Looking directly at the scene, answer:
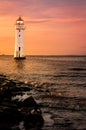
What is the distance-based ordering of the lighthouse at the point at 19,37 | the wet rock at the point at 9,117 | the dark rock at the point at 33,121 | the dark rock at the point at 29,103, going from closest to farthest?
the wet rock at the point at 9,117, the dark rock at the point at 33,121, the dark rock at the point at 29,103, the lighthouse at the point at 19,37

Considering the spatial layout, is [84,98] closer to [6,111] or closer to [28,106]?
[28,106]

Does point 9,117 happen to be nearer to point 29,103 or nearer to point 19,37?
point 29,103

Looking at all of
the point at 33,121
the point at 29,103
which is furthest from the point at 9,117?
the point at 29,103

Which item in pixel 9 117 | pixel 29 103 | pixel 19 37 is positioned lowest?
pixel 9 117

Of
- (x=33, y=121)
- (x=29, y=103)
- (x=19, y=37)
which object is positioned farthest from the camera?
A: (x=19, y=37)

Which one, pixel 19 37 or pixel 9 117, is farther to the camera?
pixel 19 37

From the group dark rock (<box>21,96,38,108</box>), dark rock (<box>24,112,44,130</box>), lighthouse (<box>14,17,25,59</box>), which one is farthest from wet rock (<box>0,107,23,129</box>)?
lighthouse (<box>14,17,25,59</box>)

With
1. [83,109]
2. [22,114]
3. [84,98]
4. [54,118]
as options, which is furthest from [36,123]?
[84,98]

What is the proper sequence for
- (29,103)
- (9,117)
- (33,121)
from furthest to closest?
(29,103)
(33,121)
(9,117)

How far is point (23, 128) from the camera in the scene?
1424cm

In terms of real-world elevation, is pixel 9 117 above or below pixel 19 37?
below

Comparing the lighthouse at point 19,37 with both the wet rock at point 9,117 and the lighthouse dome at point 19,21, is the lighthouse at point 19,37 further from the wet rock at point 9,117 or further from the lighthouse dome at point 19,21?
the wet rock at point 9,117

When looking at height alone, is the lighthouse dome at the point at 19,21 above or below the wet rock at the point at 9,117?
above

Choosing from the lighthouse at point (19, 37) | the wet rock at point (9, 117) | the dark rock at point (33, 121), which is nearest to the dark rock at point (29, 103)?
the dark rock at point (33, 121)
